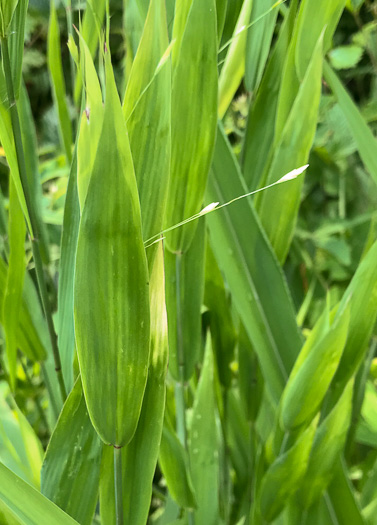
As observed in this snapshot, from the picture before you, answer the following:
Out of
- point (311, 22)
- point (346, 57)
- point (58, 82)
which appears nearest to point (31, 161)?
point (58, 82)

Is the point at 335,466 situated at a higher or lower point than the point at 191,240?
lower

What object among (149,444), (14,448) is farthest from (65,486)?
(14,448)

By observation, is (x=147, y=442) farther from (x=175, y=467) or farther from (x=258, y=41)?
(x=258, y=41)

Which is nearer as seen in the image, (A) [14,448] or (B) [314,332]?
(B) [314,332]

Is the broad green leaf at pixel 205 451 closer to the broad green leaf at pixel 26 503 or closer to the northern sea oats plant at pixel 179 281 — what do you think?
the northern sea oats plant at pixel 179 281

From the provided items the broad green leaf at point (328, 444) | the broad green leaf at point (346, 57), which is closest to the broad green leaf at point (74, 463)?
the broad green leaf at point (328, 444)

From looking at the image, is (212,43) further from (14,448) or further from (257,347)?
(14,448)

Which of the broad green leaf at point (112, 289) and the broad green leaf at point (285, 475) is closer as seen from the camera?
the broad green leaf at point (112, 289)
